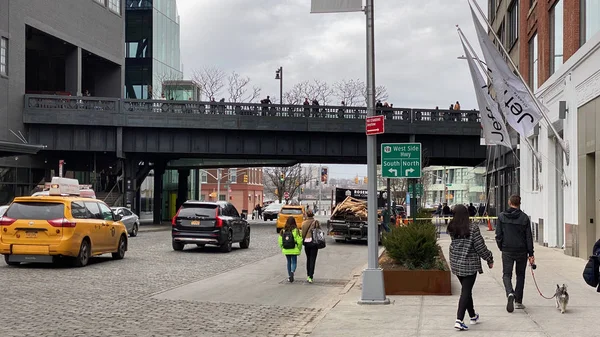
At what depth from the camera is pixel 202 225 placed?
24.8m

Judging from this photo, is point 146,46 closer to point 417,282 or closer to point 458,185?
point 417,282

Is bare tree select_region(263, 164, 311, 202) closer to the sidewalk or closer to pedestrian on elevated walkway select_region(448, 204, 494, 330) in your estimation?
the sidewalk

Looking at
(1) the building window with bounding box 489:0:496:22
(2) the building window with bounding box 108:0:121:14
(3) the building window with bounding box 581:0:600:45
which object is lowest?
(3) the building window with bounding box 581:0:600:45

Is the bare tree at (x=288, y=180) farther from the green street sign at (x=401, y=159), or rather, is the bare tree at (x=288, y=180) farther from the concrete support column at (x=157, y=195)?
the green street sign at (x=401, y=159)

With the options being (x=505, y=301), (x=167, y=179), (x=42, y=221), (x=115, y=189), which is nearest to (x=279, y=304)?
(x=505, y=301)

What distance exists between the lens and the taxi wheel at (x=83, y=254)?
742 inches

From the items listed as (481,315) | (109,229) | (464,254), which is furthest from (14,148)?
(464,254)

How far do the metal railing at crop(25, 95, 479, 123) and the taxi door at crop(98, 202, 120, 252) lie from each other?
25914 millimetres

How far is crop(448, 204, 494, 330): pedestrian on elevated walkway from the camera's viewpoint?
32.4 feet

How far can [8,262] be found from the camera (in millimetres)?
18781

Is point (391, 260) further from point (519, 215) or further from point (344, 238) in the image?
point (344, 238)

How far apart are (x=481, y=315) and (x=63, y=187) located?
13491mm

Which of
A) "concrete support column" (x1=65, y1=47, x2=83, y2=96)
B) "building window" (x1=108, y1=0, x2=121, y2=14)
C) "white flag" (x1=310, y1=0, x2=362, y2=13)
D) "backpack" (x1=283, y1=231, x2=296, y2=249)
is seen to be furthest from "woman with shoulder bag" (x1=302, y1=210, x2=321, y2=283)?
"building window" (x1=108, y1=0, x2=121, y2=14)

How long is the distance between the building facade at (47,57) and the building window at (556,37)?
2380 cm
